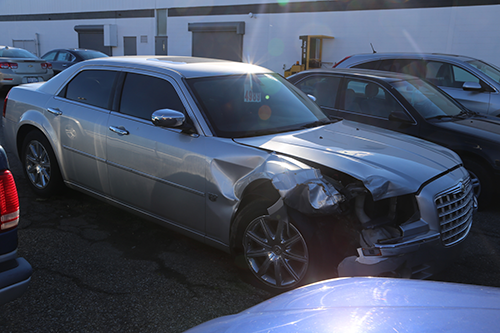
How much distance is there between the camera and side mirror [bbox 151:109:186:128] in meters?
3.43

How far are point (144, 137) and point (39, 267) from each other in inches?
52.3

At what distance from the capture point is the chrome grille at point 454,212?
2959 mm

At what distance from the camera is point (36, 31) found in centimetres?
3020

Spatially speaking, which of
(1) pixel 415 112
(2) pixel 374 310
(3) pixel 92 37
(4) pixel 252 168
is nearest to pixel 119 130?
(4) pixel 252 168

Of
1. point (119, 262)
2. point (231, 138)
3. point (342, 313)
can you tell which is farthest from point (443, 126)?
point (342, 313)

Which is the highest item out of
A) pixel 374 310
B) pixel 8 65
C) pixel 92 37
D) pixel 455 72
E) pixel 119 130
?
pixel 92 37

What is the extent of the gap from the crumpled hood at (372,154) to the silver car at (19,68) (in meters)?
12.7

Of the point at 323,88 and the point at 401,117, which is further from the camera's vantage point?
the point at 323,88

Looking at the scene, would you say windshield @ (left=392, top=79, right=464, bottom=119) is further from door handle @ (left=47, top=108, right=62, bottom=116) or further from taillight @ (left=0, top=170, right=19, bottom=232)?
taillight @ (left=0, top=170, right=19, bottom=232)

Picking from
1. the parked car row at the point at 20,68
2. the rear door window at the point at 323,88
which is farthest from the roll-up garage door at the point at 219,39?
the rear door window at the point at 323,88

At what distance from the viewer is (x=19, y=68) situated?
45.2 feet

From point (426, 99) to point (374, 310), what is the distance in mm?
4737

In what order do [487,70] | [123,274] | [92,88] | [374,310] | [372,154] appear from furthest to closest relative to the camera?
[487,70] → [92,88] → [123,274] → [372,154] → [374,310]

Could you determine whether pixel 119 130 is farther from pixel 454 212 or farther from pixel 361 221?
pixel 454 212
